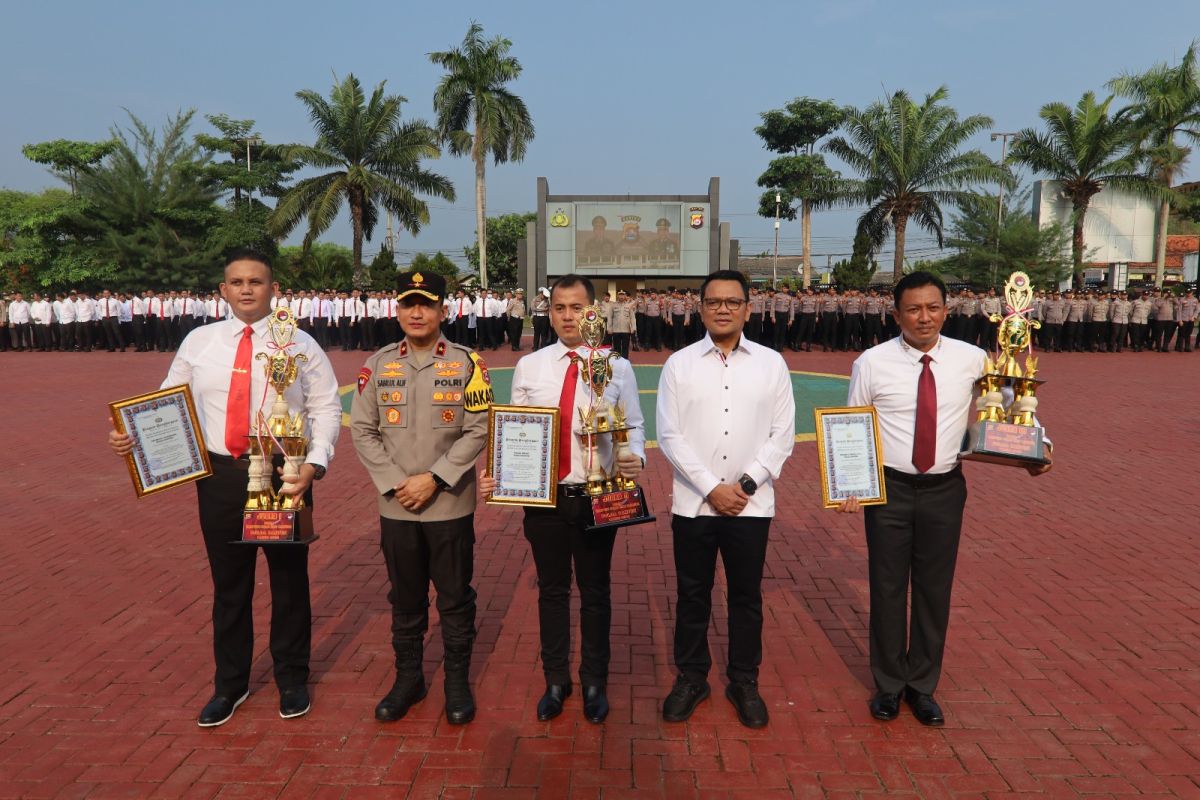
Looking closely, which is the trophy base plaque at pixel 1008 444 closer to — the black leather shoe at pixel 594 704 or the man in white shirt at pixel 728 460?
the man in white shirt at pixel 728 460

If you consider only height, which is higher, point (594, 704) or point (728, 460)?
point (728, 460)

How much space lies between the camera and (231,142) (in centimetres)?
3653

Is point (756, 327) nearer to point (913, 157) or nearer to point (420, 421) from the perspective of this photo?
point (913, 157)

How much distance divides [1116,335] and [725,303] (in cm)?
2451

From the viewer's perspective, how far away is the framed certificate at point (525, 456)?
3602mm

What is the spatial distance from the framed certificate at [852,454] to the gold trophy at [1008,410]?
419 mm

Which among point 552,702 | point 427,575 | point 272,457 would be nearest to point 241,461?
point 272,457

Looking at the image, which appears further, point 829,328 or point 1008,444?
point 829,328

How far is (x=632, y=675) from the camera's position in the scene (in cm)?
429

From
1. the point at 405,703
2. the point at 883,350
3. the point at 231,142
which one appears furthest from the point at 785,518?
the point at 231,142

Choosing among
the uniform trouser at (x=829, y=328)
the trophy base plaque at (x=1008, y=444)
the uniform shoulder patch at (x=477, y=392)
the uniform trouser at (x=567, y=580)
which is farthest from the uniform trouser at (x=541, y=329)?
the trophy base plaque at (x=1008, y=444)

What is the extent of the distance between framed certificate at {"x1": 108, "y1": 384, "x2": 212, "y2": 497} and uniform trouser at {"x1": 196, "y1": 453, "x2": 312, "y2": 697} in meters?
0.12

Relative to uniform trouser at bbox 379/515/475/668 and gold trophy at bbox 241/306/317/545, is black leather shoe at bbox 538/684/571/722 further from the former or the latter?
gold trophy at bbox 241/306/317/545

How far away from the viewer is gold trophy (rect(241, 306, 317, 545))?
3.61 m
